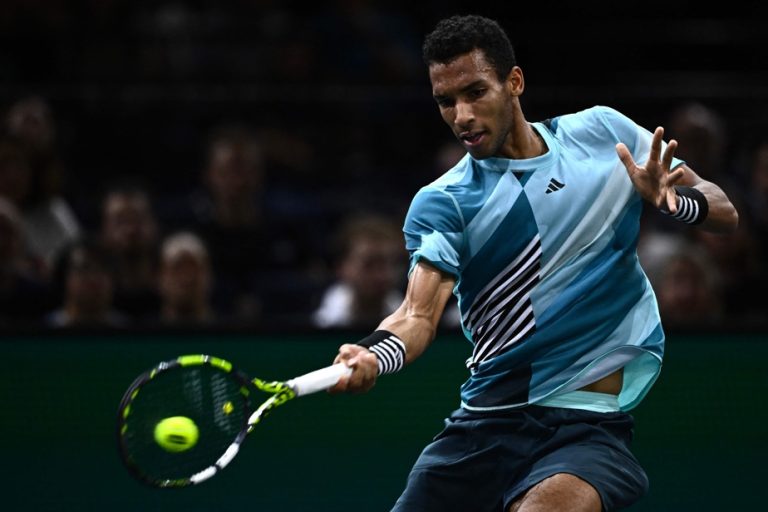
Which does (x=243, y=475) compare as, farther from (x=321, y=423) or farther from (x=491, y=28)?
(x=491, y=28)

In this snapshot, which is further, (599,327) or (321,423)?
(321,423)

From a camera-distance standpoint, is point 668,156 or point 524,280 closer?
point 668,156

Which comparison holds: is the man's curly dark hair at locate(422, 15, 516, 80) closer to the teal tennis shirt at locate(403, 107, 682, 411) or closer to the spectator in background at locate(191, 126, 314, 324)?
the teal tennis shirt at locate(403, 107, 682, 411)

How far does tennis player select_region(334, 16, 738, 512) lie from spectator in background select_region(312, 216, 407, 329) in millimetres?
2760

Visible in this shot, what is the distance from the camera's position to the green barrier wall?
24.2ft

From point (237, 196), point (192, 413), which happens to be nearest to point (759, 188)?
point (237, 196)

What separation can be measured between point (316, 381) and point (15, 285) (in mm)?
4106

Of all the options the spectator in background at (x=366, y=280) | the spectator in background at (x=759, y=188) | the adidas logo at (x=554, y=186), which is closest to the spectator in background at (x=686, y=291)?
the spectator in background at (x=759, y=188)

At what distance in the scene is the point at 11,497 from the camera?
7383 millimetres

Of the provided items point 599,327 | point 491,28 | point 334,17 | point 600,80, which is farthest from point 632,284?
point 334,17

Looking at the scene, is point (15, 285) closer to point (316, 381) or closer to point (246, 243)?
point (246, 243)

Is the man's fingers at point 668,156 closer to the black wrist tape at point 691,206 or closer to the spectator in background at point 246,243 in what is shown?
the black wrist tape at point 691,206

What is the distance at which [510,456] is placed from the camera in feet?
15.3

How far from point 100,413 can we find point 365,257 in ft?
5.72
